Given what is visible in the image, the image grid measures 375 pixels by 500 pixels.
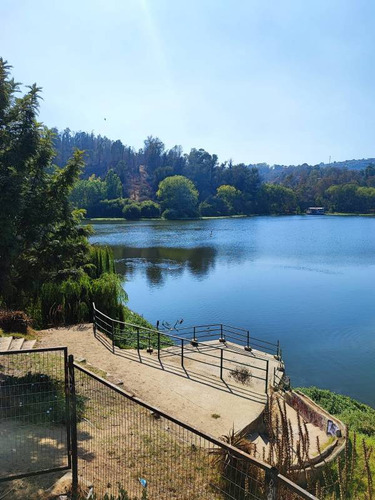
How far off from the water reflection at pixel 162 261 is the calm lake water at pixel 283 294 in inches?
4.0

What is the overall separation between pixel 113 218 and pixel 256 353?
105 meters

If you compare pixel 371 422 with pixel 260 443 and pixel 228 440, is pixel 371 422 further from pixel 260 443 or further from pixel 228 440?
pixel 228 440

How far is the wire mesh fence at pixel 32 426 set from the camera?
575 centimetres

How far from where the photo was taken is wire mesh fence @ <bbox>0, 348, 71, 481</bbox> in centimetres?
575

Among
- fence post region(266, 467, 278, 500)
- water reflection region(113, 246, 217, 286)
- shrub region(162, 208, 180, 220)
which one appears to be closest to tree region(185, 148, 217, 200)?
shrub region(162, 208, 180, 220)

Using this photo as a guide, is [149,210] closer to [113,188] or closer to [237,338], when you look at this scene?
[113,188]

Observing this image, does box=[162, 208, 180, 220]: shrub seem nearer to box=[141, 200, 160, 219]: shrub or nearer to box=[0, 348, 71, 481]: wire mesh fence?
box=[141, 200, 160, 219]: shrub

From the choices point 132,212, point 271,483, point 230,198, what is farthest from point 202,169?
point 271,483

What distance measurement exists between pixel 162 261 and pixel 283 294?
60.4 ft

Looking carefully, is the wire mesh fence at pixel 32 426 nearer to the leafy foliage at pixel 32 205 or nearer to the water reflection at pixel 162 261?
the leafy foliage at pixel 32 205

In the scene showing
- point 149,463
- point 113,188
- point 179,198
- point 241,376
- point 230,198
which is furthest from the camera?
point 230,198

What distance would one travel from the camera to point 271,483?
3549 mm

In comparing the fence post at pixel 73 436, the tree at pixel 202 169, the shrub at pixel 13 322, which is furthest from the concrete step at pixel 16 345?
the tree at pixel 202 169

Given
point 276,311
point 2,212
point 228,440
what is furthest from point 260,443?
point 276,311
